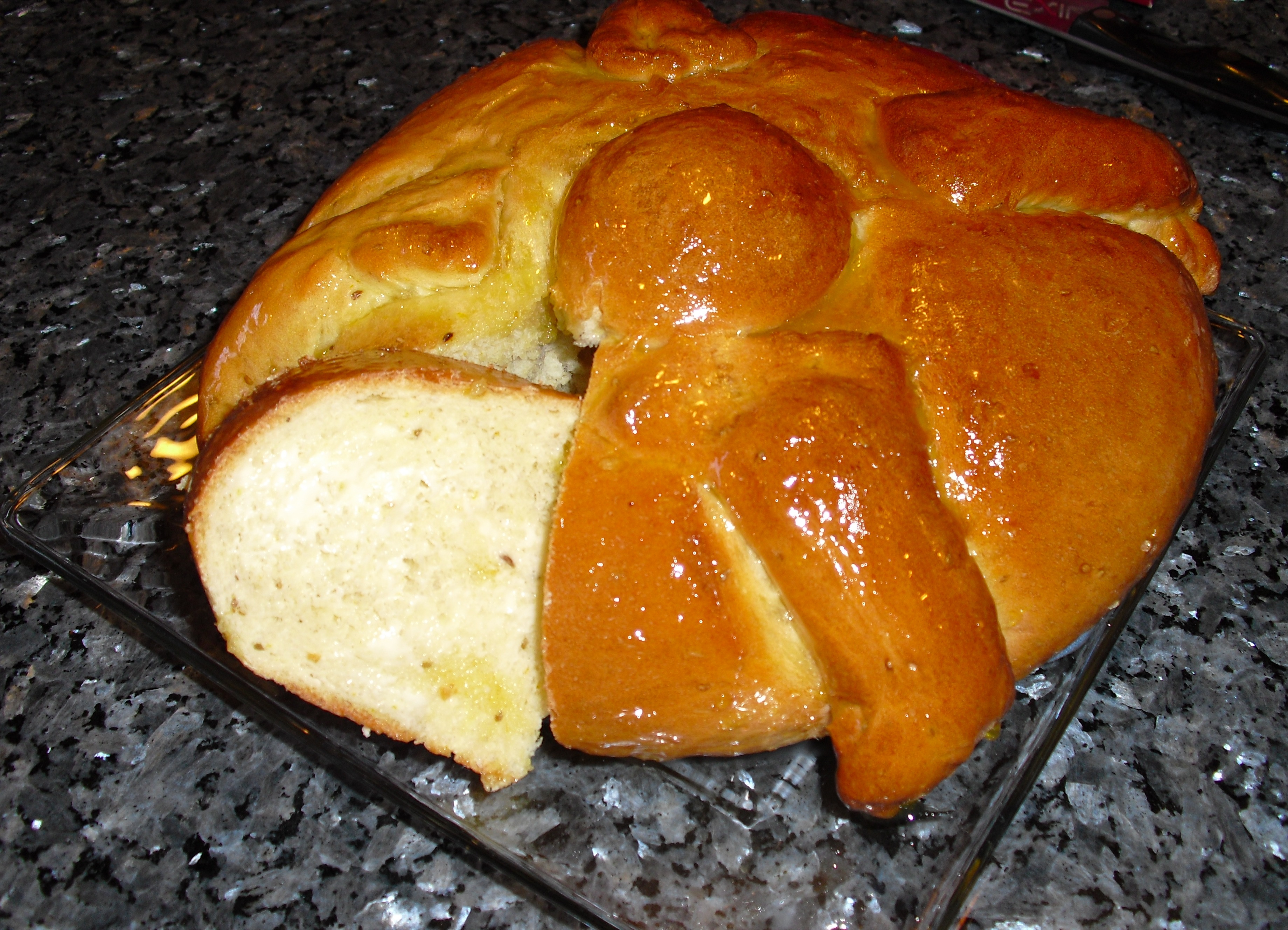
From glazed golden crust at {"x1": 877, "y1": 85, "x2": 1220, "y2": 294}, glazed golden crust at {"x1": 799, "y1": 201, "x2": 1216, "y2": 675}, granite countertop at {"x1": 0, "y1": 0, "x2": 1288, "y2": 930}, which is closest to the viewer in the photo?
glazed golden crust at {"x1": 799, "y1": 201, "x2": 1216, "y2": 675}

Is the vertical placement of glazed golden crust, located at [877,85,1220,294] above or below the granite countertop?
above

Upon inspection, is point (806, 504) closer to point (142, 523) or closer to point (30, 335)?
point (142, 523)

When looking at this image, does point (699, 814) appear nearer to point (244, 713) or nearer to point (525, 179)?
point (244, 713)

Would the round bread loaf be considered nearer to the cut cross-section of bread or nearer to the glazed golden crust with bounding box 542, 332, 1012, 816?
the glazed golden crust with bounding box 542, 332, 1012, 816

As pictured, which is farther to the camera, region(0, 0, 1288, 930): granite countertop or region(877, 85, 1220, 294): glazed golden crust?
region(877, 85, 1220, 294): glazed golden crust

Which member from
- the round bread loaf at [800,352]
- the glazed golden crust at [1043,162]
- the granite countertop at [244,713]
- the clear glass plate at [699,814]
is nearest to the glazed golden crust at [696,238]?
the round bread loaf at [800,352]

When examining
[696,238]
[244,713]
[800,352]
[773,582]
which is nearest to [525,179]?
[696,238]

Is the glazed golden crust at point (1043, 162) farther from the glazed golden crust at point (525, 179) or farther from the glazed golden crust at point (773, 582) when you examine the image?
the glazed golden crust at point (773, 582)

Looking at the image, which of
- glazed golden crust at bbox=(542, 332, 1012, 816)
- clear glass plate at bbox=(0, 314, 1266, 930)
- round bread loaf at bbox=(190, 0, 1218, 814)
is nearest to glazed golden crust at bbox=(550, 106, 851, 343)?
round bread loaf at bbox=(190, 0, 1218, 814)
